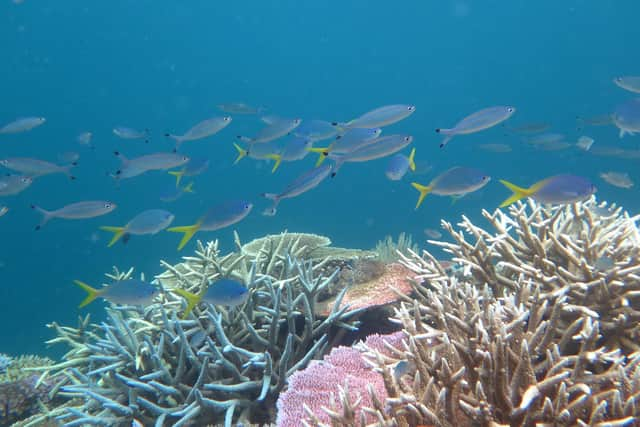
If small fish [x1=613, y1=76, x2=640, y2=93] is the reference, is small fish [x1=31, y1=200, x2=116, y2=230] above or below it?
below

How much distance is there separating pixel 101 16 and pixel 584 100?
77495mm

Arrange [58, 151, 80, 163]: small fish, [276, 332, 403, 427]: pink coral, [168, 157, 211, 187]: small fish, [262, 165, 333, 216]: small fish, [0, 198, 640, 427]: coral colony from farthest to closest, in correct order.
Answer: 1. [58, 151, 80, 163]: small fish
2. [168, 157, 211, 187]: small fish
3. [262, 165, 333, 216]: small fish
4. [276, 332, 403, 427]: pink coral
5. [0, 198, 640, 427]: coral colony

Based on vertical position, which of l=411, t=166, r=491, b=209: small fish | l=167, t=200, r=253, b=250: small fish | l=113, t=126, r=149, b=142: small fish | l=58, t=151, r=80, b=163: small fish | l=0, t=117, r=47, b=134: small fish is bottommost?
l=58, t=151, r=80, b=163: small fish

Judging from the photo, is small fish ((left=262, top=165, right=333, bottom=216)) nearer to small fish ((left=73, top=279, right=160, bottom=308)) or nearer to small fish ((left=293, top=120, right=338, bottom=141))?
small fish ((left=293, top=120, right=338, bottom=141))

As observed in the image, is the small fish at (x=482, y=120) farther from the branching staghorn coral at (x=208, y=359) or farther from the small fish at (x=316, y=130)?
the branching staghorn coral at (x=208, y=359)

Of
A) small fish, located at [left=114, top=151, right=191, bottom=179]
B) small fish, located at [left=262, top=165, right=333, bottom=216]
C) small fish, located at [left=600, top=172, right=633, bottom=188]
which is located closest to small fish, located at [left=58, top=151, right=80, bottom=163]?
small fish, located at [left=114, top=151, right=191, bottom=179]

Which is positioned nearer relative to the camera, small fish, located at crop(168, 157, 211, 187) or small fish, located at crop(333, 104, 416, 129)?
small fish, located at crop(333, 104, 416, 129)

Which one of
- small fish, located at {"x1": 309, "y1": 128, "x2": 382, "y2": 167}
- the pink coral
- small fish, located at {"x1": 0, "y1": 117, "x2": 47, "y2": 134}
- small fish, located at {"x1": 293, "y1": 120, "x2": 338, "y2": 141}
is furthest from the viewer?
small fish, located at {"x1": 0, "y1": 117, "x2": 47, "y2": 134}

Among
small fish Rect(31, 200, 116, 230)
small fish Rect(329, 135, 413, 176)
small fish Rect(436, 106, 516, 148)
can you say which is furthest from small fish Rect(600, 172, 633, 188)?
small fish Rect(31, 200, 116, 230)

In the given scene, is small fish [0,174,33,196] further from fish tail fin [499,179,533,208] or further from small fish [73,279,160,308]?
fish tail fin [499,179,533,208]

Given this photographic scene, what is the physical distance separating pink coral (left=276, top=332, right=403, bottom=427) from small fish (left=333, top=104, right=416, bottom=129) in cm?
368

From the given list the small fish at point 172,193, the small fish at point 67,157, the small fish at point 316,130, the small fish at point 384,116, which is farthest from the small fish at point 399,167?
the small fish at point 67,157

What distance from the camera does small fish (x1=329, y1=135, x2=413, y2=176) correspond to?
536 cm

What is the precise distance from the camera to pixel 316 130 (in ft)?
22.8
